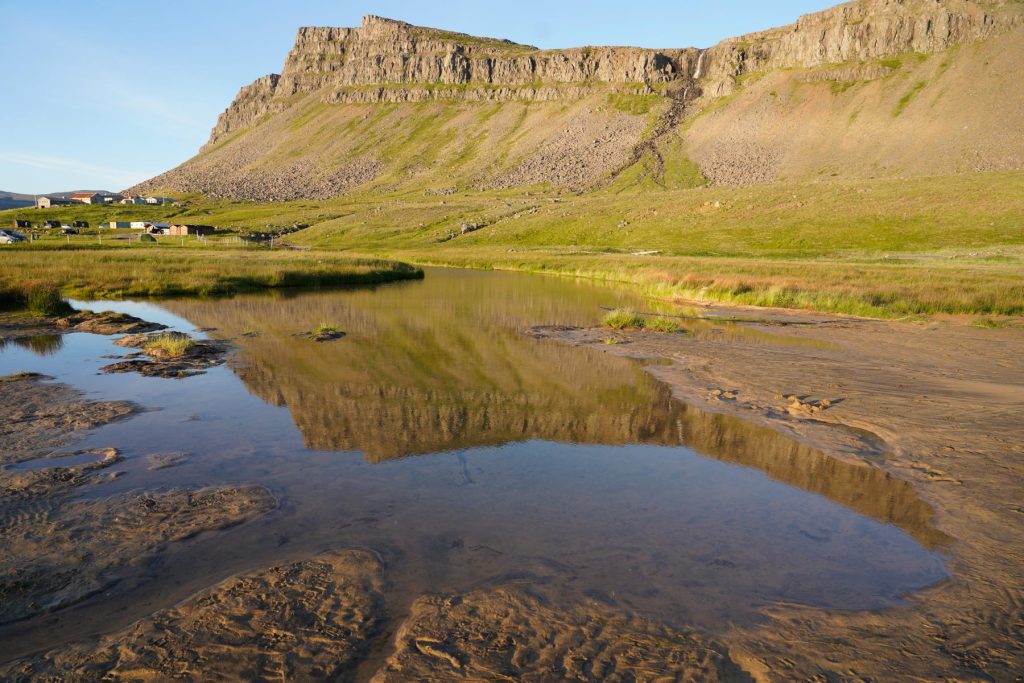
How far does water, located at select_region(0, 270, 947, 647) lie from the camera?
6.95 m

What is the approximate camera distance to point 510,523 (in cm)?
845

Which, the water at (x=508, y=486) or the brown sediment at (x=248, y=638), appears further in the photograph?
the water at (x=508, y=486)

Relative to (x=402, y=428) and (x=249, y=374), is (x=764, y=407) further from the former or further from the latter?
(x=249, y=374)

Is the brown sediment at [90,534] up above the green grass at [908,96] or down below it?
below

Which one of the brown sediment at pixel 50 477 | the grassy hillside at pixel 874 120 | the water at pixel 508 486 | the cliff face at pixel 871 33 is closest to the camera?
the water at pixel 508 486

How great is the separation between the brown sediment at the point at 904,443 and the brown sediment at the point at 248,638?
374cm

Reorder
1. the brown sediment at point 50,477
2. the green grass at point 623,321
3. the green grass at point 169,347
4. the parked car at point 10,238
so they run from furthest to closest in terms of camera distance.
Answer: the parked car at point 10,238 < the green grass at point 623,321 < the green grass at point 169,347 < the brown sediment at point 50,477

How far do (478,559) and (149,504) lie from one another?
4.85 meters

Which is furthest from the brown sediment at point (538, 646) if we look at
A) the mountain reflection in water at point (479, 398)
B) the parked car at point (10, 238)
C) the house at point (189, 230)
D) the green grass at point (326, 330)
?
the house at point (189, 230)

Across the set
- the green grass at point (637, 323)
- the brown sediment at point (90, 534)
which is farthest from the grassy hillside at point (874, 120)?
the brown sediment at point (90, 534)

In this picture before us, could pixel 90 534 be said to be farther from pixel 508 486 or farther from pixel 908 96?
pixel 908 96

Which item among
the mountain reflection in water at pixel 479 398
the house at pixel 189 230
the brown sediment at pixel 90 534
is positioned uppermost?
the house at pixel 189 230

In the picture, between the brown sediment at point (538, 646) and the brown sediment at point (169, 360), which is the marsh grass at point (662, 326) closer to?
the brown sediment at point (169, 360)

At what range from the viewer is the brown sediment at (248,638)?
17.2 feet
